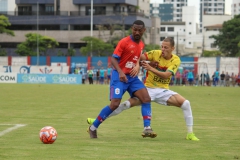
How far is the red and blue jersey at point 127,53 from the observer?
10.3m

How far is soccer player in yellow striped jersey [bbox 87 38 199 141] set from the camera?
10.5 m

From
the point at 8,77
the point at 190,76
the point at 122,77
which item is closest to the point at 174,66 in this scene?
the point at 122,77

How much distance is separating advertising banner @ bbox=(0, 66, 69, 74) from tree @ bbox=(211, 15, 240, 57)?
41.0 m

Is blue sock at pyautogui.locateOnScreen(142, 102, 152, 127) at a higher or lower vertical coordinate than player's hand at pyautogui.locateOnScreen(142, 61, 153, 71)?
lower

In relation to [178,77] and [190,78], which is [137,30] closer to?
[190,78]

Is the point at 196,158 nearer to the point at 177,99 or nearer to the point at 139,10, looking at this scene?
the point at 177,99

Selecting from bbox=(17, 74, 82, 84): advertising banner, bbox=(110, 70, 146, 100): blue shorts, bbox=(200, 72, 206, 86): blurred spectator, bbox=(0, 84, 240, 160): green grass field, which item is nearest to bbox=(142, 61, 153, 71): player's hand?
bbox=(110, 70, 146, 100): blue shorts

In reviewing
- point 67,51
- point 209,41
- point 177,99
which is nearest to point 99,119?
point 177,99

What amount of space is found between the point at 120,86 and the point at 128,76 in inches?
10.2

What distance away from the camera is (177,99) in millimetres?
10594

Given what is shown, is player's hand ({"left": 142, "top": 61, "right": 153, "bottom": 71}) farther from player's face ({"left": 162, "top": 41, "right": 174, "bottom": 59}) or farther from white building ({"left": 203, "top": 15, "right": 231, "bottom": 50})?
white building ({"left": 203, "top": 15, "right": 231, "bottom": 50})

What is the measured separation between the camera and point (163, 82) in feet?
35.7

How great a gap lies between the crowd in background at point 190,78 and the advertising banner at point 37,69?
1.99 m

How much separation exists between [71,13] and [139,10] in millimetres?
13177
